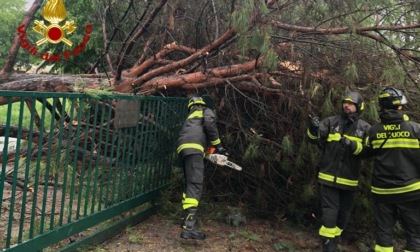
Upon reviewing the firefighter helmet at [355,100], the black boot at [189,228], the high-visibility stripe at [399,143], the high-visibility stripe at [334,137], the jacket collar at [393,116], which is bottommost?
the black boot at [189,228]

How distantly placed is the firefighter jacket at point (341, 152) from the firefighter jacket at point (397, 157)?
0.68 feet

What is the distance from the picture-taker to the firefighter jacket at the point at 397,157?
3.43 metres

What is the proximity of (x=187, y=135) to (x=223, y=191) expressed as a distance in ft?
4.73

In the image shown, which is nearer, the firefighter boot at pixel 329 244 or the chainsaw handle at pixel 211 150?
the firefighter boot at pixel 329 244

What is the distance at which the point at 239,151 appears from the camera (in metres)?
5.03

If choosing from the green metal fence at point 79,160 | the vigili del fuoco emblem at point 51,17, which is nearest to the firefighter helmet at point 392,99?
the green metal fence at point 79,160

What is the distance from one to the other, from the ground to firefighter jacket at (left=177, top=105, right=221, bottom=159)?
93 cm

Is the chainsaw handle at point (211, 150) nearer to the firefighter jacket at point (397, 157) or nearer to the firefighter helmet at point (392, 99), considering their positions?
the firefighter jacket at point (397, 157)

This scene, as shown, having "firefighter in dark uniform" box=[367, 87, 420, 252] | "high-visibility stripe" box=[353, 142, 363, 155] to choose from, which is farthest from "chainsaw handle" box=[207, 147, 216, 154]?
"firefighter in dark uniform" box=[367, 87, 420, 252]

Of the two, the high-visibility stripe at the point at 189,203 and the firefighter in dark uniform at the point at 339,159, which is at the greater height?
the firefighter in dark uniform at the point at 339,159

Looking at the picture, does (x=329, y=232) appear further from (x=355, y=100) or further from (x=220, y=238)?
(x=355, y=100)

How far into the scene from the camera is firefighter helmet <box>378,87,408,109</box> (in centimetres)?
350

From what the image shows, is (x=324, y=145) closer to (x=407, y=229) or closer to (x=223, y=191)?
(x=407, y=229)

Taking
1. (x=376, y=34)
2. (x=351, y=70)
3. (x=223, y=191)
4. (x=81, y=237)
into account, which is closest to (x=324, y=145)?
(x=351, y=70)
